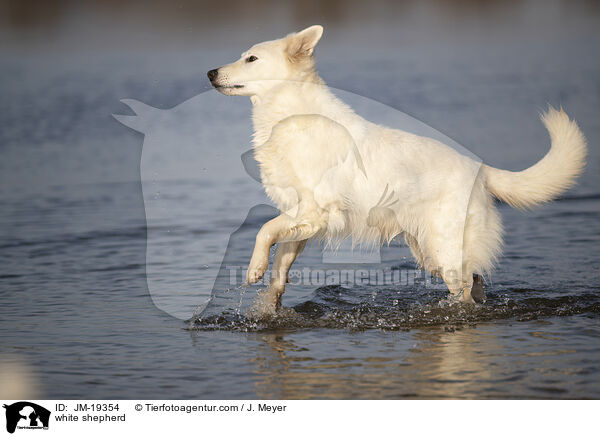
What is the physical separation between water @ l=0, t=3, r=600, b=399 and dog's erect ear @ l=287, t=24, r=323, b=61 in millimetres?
1844

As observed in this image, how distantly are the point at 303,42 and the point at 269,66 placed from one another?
0.28m

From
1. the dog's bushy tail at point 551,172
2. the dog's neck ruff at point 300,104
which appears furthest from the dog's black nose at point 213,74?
the dog's bushy tail at point 551,172

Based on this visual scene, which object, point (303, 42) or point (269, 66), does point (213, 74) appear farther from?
point (303, 42)

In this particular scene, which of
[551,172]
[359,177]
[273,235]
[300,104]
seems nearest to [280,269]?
[273,235]

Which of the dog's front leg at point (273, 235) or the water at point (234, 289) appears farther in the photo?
the dog's front leg at point (273, 235)

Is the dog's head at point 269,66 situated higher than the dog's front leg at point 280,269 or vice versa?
the dog's head at point 269,66

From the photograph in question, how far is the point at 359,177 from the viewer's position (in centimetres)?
532

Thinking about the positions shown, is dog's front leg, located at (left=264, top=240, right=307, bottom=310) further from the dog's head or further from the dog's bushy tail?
the dog's bushy tail

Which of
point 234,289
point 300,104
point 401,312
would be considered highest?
point 300,104

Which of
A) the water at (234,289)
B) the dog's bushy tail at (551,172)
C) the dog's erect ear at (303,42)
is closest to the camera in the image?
the water at (234,289)

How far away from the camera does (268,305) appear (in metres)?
5.45

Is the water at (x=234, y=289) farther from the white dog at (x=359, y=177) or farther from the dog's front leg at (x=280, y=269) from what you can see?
the white dog at (x=359, y=177)

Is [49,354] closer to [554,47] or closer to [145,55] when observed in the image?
[145,55]

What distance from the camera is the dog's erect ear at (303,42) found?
16.6 feet
